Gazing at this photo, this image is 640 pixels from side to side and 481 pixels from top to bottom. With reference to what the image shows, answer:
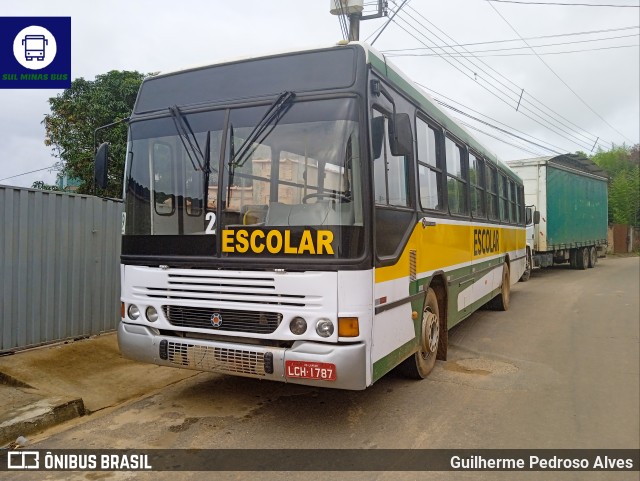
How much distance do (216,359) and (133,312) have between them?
3.29ft

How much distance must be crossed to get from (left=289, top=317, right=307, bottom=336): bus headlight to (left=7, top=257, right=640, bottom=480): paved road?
89 centimetres

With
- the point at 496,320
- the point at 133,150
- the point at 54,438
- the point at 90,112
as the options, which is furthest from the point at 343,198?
the point at 90,112

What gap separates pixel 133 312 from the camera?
14.8ft

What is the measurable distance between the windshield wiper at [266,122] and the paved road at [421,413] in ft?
7.28

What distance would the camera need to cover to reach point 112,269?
7.42m

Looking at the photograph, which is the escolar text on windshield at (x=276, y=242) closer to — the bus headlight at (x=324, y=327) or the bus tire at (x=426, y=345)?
the bus headlight at (x=324, y=327)

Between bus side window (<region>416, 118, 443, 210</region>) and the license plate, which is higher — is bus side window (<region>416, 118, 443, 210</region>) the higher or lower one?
the higher one

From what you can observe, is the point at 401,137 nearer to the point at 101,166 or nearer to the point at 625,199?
the point at 101,166

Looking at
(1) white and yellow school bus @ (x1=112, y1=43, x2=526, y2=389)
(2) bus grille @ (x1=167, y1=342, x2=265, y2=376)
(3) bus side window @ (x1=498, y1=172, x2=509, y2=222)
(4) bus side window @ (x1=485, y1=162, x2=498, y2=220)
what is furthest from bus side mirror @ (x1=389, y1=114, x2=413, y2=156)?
(3) bus side window @ (x1=498, y1=172, x2=509, y2=222)

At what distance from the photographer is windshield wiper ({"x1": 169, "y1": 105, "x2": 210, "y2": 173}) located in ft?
13.7

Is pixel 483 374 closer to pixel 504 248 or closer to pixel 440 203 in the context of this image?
pixel 440 203

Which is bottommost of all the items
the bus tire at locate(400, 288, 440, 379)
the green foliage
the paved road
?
the paved road

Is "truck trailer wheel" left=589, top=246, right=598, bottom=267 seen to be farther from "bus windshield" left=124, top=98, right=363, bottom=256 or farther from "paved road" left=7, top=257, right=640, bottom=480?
"bus windshield" left=124, top=98, right=363, bottom=256

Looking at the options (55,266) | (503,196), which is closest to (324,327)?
(55,266)
